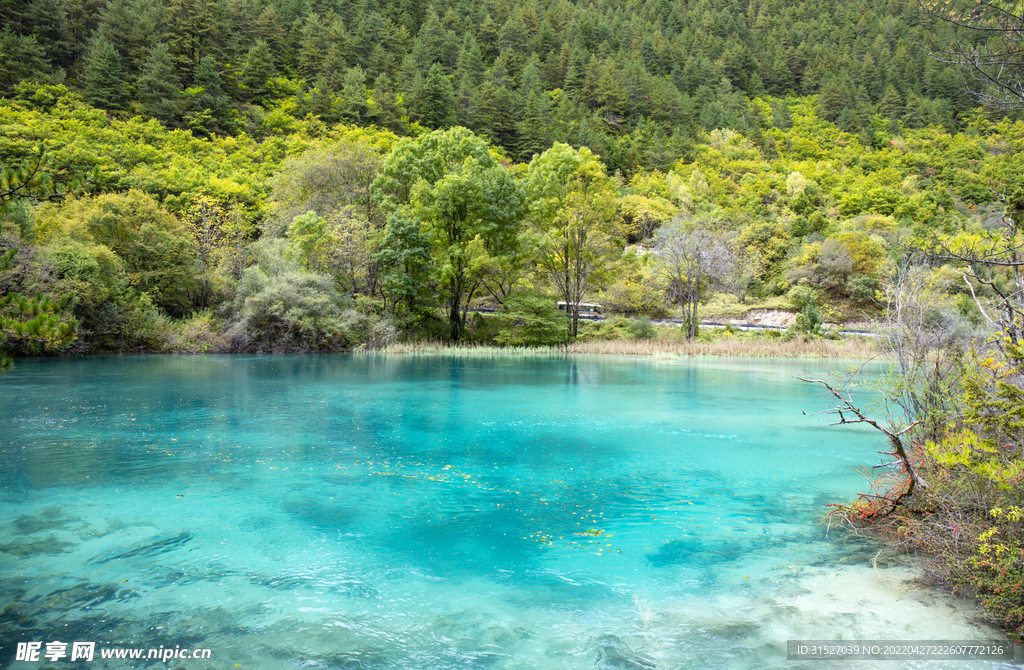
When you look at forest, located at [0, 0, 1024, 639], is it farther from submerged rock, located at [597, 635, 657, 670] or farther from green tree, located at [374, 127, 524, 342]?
submerged rock, located at [597, 635, 657, 670]

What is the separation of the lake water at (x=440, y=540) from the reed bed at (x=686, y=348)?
18439 mm

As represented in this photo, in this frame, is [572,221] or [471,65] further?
[471,65]

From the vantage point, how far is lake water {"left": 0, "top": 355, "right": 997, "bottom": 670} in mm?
5133

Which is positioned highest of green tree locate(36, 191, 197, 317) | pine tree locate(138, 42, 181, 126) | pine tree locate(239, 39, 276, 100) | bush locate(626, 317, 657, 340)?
pine tree locate(239, 39, 276, 100)

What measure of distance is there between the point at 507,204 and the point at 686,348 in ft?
45.7

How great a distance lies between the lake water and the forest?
1597 mm

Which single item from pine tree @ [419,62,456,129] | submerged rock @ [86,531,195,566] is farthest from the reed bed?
pine tree @ [419,62,456,129]

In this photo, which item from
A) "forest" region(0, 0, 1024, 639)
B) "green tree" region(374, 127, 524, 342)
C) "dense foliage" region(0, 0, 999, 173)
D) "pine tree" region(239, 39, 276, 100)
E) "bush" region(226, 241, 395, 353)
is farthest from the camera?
"pine tree" region(239, 39, 276, 100)

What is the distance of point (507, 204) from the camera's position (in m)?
39.0

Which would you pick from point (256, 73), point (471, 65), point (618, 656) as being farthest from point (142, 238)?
point (471, 65)

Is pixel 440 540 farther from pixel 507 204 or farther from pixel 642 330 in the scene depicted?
pixel 507 204

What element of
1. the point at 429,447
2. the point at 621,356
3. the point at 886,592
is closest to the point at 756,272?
the point at 621,356

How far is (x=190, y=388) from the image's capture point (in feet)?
65.3

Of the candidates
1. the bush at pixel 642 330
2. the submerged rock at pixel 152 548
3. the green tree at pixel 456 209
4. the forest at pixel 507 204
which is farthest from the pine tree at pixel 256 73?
the submerged rock at pixel 152 548
